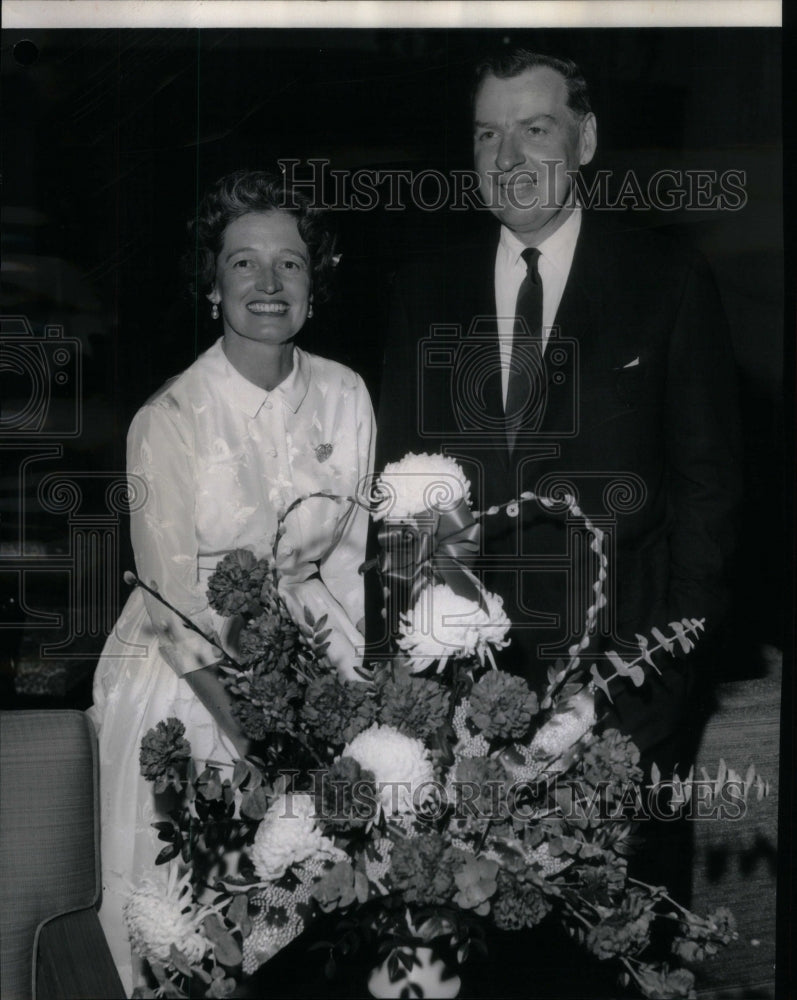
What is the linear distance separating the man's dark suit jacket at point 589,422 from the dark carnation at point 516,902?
49 centimetres

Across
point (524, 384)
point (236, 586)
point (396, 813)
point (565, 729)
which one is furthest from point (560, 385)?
point (396, 813)

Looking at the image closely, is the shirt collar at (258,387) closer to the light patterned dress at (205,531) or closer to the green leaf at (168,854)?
the light patterned dress at (205,531)

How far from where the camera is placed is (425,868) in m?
1.66

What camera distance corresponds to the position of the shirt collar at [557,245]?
7.11 feet

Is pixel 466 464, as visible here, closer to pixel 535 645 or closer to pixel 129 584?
pixel 535 645

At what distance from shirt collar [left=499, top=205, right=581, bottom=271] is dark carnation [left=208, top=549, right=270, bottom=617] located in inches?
32.9

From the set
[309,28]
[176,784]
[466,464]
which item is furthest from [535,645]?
[309,28]

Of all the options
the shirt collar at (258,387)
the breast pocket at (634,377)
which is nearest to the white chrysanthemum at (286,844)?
the shirt collar at (258,387)

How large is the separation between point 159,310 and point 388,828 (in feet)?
3.57

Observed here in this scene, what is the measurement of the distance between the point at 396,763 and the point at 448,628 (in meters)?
0.26

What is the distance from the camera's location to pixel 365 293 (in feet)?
7.02

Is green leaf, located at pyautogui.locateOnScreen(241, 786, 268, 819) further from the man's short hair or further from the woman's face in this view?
the man's short hair

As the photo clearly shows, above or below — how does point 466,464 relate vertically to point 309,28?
below

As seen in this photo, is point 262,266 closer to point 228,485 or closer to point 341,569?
point 228,485
